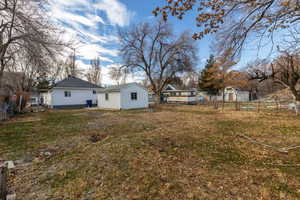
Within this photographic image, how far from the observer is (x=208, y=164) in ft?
10.7

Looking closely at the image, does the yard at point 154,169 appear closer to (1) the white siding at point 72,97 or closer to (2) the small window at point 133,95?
(2) the small window at point 133,95

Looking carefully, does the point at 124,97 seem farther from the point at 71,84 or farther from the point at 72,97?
the point at 71,84

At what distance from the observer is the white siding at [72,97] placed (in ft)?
55.3

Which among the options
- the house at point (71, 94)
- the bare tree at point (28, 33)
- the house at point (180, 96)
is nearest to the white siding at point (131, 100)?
the house at point (71, 94)

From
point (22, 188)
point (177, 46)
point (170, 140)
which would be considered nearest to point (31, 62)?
point (22, 188)

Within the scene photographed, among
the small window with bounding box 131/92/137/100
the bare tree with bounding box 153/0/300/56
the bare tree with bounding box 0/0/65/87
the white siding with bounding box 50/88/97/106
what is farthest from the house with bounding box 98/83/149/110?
the bare tree with bounding box 153/0/300/56

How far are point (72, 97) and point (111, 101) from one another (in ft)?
19.6

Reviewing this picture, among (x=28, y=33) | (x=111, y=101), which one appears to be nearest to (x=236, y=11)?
(x=28, y=33)

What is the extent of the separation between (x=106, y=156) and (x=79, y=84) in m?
18.0

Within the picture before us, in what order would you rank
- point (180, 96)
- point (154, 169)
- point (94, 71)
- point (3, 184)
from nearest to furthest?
point (3, 184) → point (154, 169) → point (180, 96) → point (94, 71)

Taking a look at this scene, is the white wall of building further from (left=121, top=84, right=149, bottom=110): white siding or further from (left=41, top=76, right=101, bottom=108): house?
(left=121, top=84, right=149, bottom=110): white siding

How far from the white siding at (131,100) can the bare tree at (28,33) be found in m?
8.20

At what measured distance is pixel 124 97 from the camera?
15375 mm

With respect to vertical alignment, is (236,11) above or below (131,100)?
above
